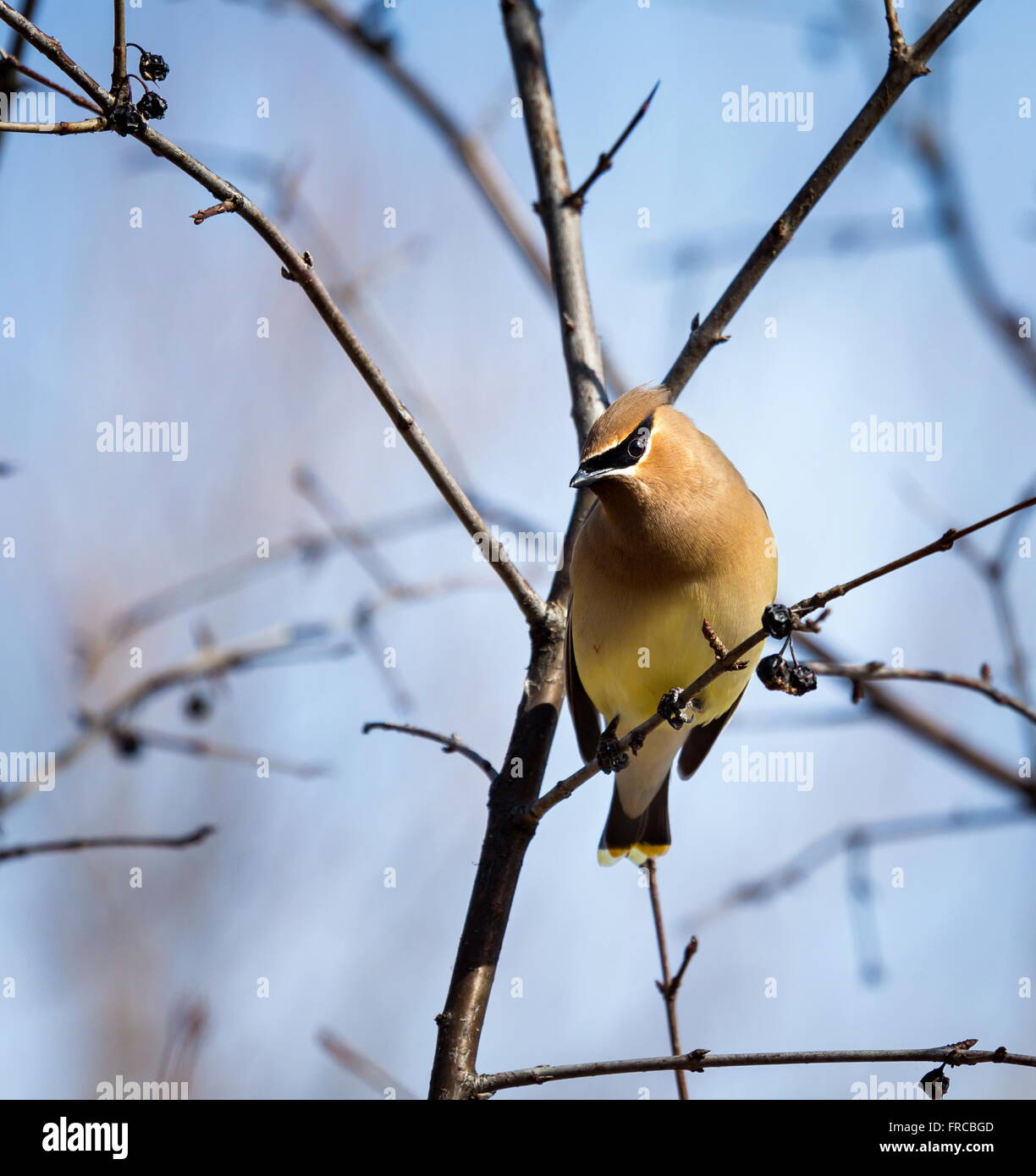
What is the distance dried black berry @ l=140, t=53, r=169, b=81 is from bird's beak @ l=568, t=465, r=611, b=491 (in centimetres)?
181

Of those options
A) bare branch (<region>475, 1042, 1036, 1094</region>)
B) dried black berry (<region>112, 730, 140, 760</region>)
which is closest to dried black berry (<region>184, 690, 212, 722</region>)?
dried black berry (<region>112, 730, 140, 760</region>)

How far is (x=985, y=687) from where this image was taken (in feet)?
14.5

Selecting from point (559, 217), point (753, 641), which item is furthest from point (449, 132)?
point (753, 641)

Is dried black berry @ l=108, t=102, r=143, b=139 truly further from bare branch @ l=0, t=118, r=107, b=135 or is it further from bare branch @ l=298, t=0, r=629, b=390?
bare branch @ l=298, t=0, r=629, b=390

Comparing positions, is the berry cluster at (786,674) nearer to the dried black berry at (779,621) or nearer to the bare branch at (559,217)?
the dried black berry at (779,621)

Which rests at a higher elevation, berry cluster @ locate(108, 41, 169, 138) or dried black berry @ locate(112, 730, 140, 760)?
berry cluster @ locate(108, 41, 169, 138)

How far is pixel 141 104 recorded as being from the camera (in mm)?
2789

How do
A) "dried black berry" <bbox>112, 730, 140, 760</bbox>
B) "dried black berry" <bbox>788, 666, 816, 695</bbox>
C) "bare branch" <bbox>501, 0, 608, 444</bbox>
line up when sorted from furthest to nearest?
"dried black berry" <bbox>112, 730, 140, 760</bbox>, "bare branch" <bbox>501, 0, 608, 444</bbox>, "dried black berry" <bbox>788, 666, 816, 695</bbox>

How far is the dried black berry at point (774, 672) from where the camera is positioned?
323 centimetres

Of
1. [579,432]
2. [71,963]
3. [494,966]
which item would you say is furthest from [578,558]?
[71,963]

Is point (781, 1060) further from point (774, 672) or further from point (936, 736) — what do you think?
point (936, 736)

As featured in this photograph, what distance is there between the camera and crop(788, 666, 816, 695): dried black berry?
10.4 feet

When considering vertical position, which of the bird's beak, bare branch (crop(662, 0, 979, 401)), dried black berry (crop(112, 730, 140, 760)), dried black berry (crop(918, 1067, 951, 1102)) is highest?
bare branch (crop(662, 0, 979, 401))
